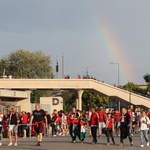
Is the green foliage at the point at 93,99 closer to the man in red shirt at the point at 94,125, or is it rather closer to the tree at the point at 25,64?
the tree at the point at 25,64

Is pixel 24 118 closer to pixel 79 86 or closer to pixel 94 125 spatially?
pixel 94 125

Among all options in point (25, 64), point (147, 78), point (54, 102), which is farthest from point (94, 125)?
point (147, 78)

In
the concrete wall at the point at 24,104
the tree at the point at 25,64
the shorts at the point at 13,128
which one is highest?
the tree at the point at 25,64

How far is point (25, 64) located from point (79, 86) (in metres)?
18.3

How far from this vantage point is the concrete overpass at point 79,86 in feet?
170

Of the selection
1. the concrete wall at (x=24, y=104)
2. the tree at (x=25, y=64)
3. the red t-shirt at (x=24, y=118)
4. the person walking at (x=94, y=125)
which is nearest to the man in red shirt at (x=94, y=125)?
the person walking at (x=94, y=125)

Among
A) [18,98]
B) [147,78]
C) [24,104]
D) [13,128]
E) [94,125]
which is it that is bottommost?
[13,128]

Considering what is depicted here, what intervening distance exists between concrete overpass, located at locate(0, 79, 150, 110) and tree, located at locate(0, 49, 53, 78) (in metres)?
13.5

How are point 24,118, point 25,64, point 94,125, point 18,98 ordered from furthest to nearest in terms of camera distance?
point 25,64 < point 18,98 < point 24,118 < point 94,125

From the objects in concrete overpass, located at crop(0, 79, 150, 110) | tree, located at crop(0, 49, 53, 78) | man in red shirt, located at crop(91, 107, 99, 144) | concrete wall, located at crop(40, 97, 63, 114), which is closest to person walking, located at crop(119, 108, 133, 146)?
man in red shirt, located at crop(91, 107, 99, 144)

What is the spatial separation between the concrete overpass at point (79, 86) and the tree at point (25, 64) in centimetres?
1349

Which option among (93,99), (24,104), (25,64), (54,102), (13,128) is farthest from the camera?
(93,99)

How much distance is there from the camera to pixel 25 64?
67062mm

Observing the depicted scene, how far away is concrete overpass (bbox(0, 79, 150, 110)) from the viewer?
51.7m
